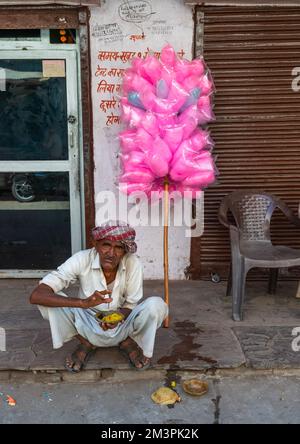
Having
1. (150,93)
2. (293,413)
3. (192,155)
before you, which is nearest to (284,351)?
(293,413)

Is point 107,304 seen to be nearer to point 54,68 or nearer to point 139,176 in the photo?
point 139,176

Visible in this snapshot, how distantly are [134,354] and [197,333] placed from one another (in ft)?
2.31

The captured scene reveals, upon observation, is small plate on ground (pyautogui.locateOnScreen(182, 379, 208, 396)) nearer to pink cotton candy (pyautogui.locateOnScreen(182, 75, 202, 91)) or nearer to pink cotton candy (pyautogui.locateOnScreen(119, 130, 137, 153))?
pink cotton candy (pyautogui.locateOnScreen(119, 130, 137, 153))

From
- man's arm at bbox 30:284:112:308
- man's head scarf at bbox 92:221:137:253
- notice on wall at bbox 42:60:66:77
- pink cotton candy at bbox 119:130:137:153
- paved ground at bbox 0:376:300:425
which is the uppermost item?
notice on wall at bbox 42:60:66:77

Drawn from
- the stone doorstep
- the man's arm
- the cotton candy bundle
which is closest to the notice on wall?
the cotton candy bundle

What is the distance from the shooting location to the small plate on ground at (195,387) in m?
3.38

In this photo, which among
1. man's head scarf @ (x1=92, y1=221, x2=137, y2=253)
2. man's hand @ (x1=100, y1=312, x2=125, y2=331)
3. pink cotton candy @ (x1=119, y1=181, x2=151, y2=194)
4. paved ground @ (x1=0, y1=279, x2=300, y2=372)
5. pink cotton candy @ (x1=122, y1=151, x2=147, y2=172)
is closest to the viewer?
man's head scarf @ (x1=92, y1=221, x2=137, y2=253)

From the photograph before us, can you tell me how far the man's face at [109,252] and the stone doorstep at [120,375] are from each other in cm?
76

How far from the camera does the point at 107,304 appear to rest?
3.58 meters

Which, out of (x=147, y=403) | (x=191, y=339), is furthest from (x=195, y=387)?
(x=191, y=339)

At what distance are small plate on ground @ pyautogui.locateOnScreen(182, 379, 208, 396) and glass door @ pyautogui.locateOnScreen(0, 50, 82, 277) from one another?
2.20 m

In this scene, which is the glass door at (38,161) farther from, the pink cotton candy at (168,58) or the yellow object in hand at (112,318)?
the yellow object in hand at (112,318)

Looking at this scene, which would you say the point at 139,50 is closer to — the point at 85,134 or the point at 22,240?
the point at 85,134

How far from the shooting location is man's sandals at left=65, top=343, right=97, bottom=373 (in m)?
3.54
